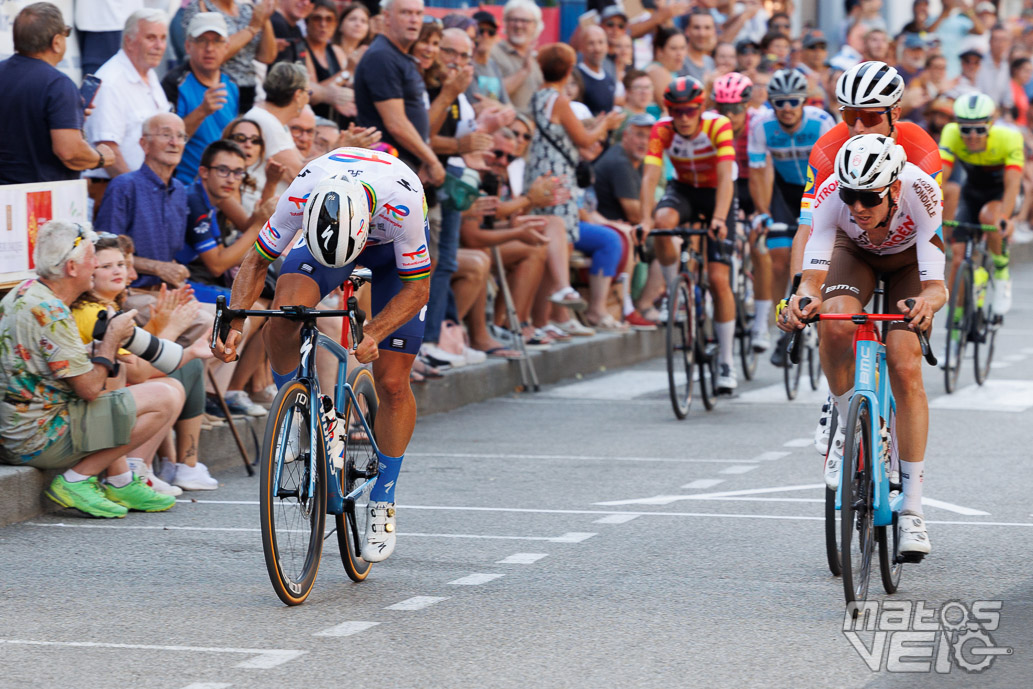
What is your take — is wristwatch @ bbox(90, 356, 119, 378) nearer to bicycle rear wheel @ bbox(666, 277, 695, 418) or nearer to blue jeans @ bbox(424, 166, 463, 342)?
blue jeans @ bbox(424, 166, 463, 342)

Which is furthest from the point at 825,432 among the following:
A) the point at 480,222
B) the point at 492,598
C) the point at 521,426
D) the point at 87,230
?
the point at 480,222

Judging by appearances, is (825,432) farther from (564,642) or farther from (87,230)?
(87,230)

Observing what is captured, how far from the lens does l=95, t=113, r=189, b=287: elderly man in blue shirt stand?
967 centimetres

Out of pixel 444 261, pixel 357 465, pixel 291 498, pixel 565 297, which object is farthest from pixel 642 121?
pixel 291 498

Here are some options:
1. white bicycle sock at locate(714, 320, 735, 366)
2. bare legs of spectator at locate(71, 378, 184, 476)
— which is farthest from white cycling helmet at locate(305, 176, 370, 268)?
white bicycle sock at locate(714, 320, 735, 366)

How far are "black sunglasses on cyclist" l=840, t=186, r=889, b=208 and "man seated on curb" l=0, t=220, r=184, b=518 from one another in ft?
12.2

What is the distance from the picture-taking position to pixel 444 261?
1242cm

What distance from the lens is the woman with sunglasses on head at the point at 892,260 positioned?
6.36 metres

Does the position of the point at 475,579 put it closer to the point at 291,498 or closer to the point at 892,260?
the point at 291,498

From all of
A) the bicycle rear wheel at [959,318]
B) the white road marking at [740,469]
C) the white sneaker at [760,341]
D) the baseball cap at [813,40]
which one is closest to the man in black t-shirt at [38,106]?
the white road marking at [740,469]

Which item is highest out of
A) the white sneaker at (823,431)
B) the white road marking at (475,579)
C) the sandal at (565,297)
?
the white sneaker at (823,431)

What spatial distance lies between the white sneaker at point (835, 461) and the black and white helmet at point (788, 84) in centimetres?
642

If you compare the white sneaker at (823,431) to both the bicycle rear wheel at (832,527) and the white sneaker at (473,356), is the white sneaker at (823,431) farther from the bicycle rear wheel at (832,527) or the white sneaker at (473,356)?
the white sneaker at (473,356)

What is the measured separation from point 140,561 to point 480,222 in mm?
6510
